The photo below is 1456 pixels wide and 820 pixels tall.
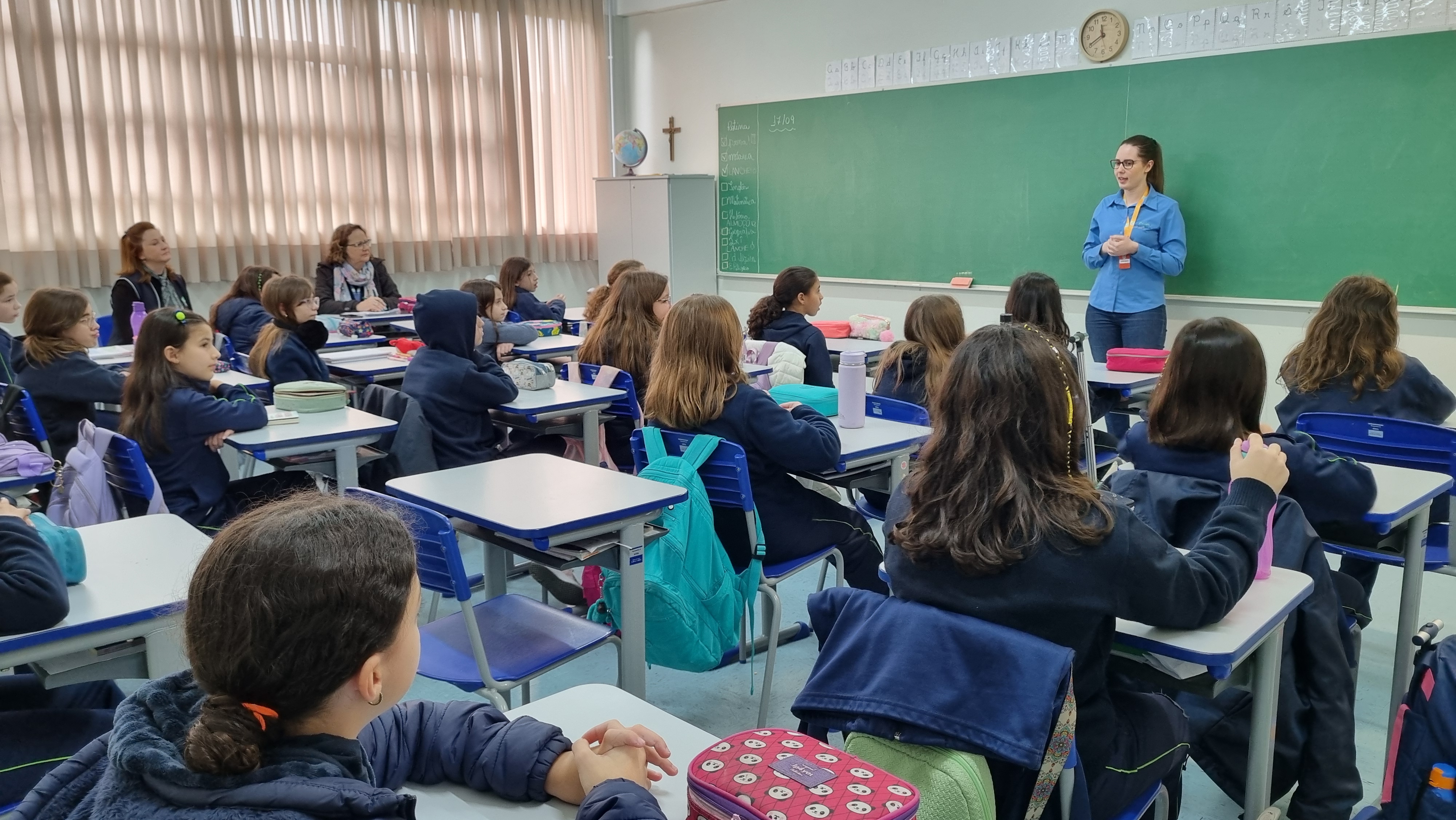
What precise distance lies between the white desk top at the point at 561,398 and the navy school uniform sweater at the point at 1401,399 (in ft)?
7.68

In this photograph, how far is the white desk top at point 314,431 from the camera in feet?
10.6

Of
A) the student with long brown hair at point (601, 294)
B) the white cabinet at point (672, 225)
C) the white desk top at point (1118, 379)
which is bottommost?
the white desk top at point (1118, 379)

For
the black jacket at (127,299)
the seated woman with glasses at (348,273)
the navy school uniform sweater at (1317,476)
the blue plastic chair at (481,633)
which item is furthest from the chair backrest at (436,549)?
the seated woman with glasses at (348,273)

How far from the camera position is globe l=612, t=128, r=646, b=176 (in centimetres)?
870

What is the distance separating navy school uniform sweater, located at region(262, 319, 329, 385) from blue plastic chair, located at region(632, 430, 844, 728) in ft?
6.73

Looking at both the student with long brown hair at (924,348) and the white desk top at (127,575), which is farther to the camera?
the student with long brown hair at (924,348)

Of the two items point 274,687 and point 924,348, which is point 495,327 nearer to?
point 924,348

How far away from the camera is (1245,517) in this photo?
1.65m

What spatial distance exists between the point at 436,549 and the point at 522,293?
4.62m

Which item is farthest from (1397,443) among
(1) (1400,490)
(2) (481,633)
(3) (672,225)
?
(3) (672,225)

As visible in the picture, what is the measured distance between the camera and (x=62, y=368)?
370cm

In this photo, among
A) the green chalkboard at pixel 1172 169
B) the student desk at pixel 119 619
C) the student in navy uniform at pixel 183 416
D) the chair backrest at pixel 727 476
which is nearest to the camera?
the student desk at pixel 119 619

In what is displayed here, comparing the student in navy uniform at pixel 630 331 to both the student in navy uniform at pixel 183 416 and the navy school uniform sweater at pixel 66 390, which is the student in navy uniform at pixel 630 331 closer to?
the student in navy uniform at pixel 183 416

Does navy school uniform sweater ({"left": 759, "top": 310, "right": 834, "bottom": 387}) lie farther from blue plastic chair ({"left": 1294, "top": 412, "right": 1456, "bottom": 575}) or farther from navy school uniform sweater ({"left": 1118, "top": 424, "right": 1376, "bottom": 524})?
navy school uniform sweater ({"left": 1118, "top": 424, "right": 1376, "bottom": 524})
